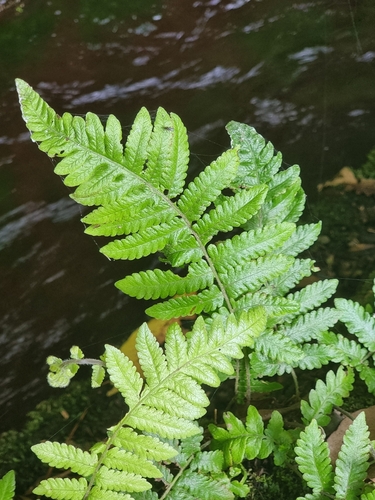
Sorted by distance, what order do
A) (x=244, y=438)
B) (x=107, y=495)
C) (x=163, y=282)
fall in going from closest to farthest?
(x=107, y=495) → (x=163, y=282) → (x=244, y=438)

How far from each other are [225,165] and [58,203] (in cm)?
98

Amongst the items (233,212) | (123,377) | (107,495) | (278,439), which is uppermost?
(233,212)

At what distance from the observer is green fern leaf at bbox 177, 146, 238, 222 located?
1.16 meters

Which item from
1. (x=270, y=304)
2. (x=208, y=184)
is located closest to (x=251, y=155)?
(x=208, y=184)

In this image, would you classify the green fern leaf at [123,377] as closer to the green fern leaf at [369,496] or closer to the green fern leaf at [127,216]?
the green fern leaf at [127,216]

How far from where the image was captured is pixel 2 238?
6.08ft

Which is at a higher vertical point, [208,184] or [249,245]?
[208,184]

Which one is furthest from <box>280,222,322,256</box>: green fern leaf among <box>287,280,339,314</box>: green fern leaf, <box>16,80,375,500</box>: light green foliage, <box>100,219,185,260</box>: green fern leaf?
<box>100,219,185,260</box>: green fern leaf

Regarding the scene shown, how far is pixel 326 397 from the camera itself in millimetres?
1428

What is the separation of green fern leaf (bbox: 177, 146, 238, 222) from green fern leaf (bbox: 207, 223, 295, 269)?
0.41 ft

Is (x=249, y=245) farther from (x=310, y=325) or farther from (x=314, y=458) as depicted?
(x=314, y=458)

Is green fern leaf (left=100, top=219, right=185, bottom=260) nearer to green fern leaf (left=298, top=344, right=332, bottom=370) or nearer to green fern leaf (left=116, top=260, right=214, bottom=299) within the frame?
green fern leaf (left=116, top=260, right=214, bottom=299)

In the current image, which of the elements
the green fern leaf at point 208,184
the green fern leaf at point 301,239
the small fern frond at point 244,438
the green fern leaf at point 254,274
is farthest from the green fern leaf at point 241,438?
the green fern leaf at point 208,184

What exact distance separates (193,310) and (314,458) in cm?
54
